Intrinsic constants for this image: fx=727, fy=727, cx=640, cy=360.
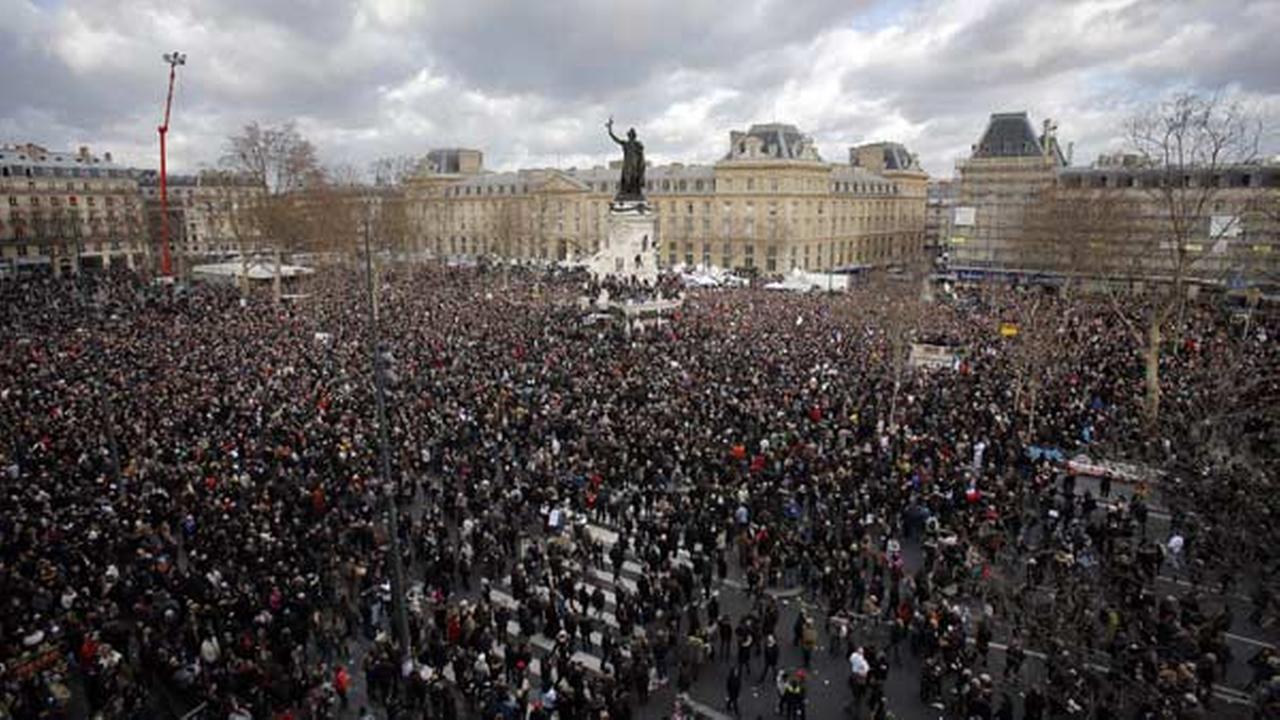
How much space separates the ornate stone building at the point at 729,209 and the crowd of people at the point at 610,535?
4596 cm

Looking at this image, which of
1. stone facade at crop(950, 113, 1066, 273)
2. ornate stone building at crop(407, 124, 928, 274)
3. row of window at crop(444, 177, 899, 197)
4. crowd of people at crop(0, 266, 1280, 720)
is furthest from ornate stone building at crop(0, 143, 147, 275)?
stone facade at crop(950, 113, 1066, 273)

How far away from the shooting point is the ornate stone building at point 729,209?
260 ft

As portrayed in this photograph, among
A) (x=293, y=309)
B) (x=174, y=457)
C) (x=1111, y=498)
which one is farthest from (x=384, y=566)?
(x=293, y=309)

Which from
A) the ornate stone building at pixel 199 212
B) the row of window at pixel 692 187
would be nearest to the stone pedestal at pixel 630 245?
the ornate stone building at pixel 199 212

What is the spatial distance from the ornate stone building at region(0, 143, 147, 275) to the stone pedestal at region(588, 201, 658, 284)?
55.6 m

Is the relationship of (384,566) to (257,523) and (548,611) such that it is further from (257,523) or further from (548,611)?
(548,611)

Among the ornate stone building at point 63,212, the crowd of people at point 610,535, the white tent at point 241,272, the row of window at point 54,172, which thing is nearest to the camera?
the crowd of people at point 610,535

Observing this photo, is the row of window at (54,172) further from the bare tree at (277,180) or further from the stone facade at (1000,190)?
the stone facade at (1000,190)

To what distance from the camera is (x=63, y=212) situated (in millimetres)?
81750

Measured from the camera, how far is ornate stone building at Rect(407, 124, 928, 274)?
260 feet

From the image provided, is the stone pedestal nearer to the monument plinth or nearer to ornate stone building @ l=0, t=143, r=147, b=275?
the monument plinth

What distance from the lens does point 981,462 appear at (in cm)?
2069

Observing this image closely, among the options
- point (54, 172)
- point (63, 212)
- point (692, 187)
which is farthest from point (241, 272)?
point (692, 187)

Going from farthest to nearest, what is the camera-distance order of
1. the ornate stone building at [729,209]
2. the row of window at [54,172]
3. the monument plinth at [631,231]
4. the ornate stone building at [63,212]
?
the row of window at [54,172] → the ornate stone building at [729,209] → the ornate stone building at [63,212] → the monument plinth at [631,231]
